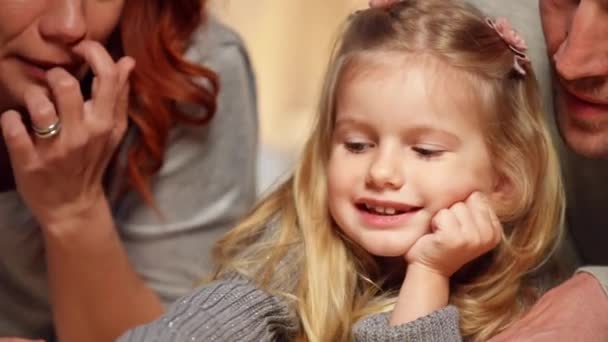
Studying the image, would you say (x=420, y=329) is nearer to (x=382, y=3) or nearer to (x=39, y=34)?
(x=382, y=3)

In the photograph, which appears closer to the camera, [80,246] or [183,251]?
[80,246]

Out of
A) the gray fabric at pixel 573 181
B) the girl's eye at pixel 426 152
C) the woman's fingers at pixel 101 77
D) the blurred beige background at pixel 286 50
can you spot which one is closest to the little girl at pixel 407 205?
the girl's eye at pixel 426 152

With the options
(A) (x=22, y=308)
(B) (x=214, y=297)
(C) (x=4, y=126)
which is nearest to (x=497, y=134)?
(B) (x=214, y=297)

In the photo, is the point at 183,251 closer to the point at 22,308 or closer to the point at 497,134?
the point at 22,308

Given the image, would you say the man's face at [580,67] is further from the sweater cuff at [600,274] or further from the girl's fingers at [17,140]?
the girl's fingers at [17,140]

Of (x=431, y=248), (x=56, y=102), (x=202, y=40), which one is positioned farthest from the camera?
(x=202, y=40)

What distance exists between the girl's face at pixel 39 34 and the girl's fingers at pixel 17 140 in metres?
0.04

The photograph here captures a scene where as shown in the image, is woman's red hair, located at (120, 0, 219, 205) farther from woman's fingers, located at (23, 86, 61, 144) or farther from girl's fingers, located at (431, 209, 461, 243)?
girl's fingers, located at (431, 209, 461, 243)

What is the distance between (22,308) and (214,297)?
504mm

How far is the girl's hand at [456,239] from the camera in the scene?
1434 mm

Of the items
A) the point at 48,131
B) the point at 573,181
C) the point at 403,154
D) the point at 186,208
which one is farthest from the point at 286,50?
the point at 403,154

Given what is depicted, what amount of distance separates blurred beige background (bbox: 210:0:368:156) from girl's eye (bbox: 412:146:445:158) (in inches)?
50.9

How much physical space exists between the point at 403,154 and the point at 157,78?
46 centimetres

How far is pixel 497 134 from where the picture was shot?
59.4 inches
